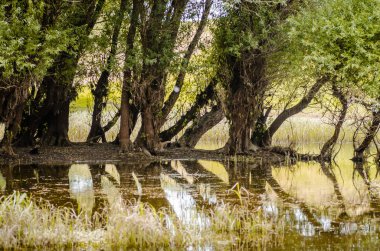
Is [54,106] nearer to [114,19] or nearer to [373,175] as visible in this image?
[114,19]

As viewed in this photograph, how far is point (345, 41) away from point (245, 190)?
994 centimetres

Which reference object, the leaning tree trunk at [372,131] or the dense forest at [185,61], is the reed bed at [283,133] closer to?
the dense forest at [185,61]

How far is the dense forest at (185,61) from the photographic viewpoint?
20.2 metres

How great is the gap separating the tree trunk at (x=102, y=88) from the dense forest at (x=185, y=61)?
51 mm

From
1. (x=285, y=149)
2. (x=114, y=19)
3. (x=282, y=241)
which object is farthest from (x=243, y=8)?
(x=282, y=241)

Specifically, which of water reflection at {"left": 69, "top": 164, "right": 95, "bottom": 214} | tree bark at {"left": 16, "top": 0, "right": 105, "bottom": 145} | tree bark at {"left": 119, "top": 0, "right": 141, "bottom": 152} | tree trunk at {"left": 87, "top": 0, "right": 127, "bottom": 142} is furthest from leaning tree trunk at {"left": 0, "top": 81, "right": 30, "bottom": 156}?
tree bark at {"left": 119, "top": 0, "right": 141, "bottom": 152}

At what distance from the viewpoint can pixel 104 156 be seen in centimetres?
2389

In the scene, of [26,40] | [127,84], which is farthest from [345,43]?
[26,40]

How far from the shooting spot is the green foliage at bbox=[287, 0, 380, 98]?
1981cm

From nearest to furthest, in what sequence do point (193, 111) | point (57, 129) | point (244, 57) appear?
1. point (244, 57)
2. point (57, 129)
3. point (193, 111)

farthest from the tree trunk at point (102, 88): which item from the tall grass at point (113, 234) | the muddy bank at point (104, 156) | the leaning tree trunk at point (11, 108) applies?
the tall grass at point (113, 234)

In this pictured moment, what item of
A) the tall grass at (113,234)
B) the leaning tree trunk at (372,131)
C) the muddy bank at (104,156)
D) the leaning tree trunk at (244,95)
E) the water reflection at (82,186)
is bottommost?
the tall grass at (113,234)

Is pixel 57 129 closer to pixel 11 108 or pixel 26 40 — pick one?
pixel 11 108

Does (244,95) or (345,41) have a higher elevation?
(345,41)
